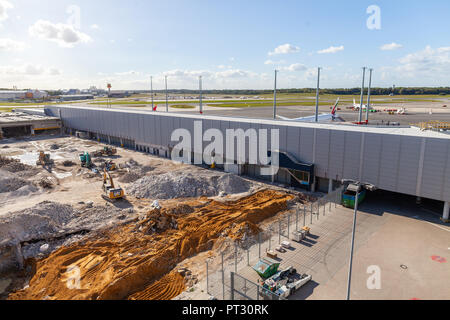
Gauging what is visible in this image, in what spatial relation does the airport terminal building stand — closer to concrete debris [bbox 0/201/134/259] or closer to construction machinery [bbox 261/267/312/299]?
construction machinery [bbox 261/267/312/299]

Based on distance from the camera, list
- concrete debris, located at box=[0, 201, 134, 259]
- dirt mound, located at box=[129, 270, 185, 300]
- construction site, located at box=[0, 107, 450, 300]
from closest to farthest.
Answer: dirt mound, located at box=[129, 270, 185, 300]
construction site, located at box=[0, 107, 450, 300]
concrete debris, located at box=[0, 201, 134, 259]

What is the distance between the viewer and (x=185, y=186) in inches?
1428

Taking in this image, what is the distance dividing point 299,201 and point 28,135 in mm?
87769

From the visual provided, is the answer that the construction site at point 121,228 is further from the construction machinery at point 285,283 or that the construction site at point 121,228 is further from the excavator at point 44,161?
the excavator at point 44,161

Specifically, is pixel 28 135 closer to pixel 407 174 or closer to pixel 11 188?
pixel 11 188

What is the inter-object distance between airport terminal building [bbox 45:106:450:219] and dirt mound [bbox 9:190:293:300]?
30.2 ft

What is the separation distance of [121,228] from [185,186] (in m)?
10.6

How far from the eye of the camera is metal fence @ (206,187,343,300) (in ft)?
56.7
